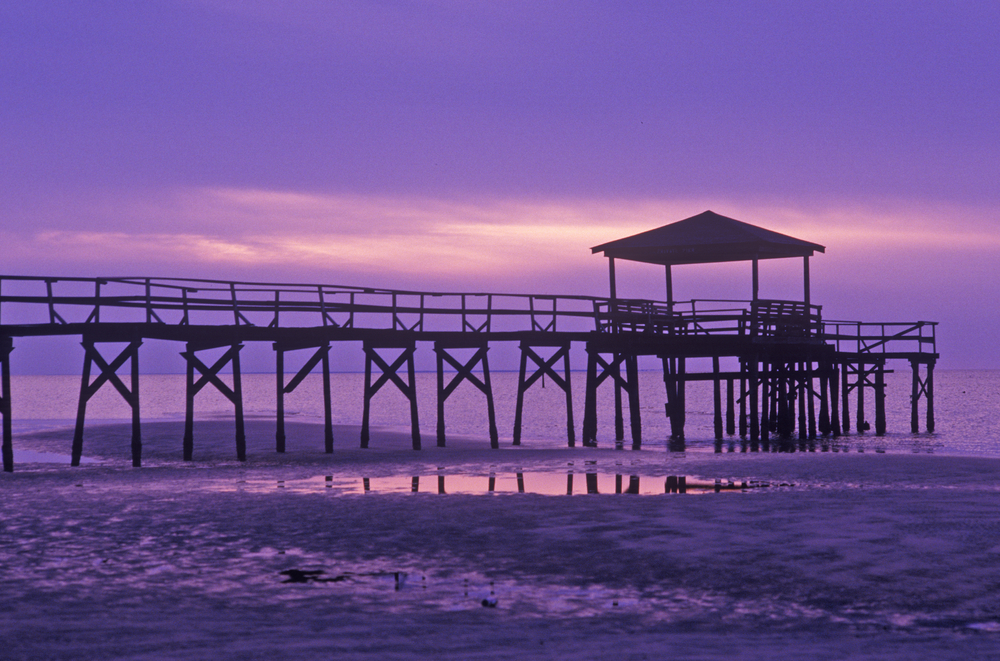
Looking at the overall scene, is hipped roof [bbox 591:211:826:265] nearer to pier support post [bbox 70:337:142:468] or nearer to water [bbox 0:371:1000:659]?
water [bbox 0:371:1000:659]

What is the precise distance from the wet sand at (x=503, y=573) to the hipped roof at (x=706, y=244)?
38.0 ft

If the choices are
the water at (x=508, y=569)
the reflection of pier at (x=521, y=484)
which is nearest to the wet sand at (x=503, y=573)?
the water at (x=508, y=569)

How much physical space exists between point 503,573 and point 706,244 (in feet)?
62.0

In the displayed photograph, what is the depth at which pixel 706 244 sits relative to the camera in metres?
26.6

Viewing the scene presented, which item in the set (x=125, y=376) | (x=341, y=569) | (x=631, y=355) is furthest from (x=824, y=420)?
(x=125, y=376)

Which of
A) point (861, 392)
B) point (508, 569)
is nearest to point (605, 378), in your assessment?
point (861, 392)

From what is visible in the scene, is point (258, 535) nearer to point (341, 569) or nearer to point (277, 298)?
point (341, 569)

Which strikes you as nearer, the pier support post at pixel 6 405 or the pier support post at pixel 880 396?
the pier support post at pixel 6 405

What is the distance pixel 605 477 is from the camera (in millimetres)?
17219

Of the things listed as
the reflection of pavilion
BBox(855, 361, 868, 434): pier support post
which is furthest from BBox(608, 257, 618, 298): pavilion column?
BBox(855, 361, 868, 434): pier support post

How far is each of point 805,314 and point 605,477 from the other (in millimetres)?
14766

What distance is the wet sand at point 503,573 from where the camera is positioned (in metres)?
6.87

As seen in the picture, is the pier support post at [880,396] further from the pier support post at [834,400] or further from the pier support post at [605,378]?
the pier support post at [605,378]

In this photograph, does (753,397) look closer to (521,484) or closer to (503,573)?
(521,484)
